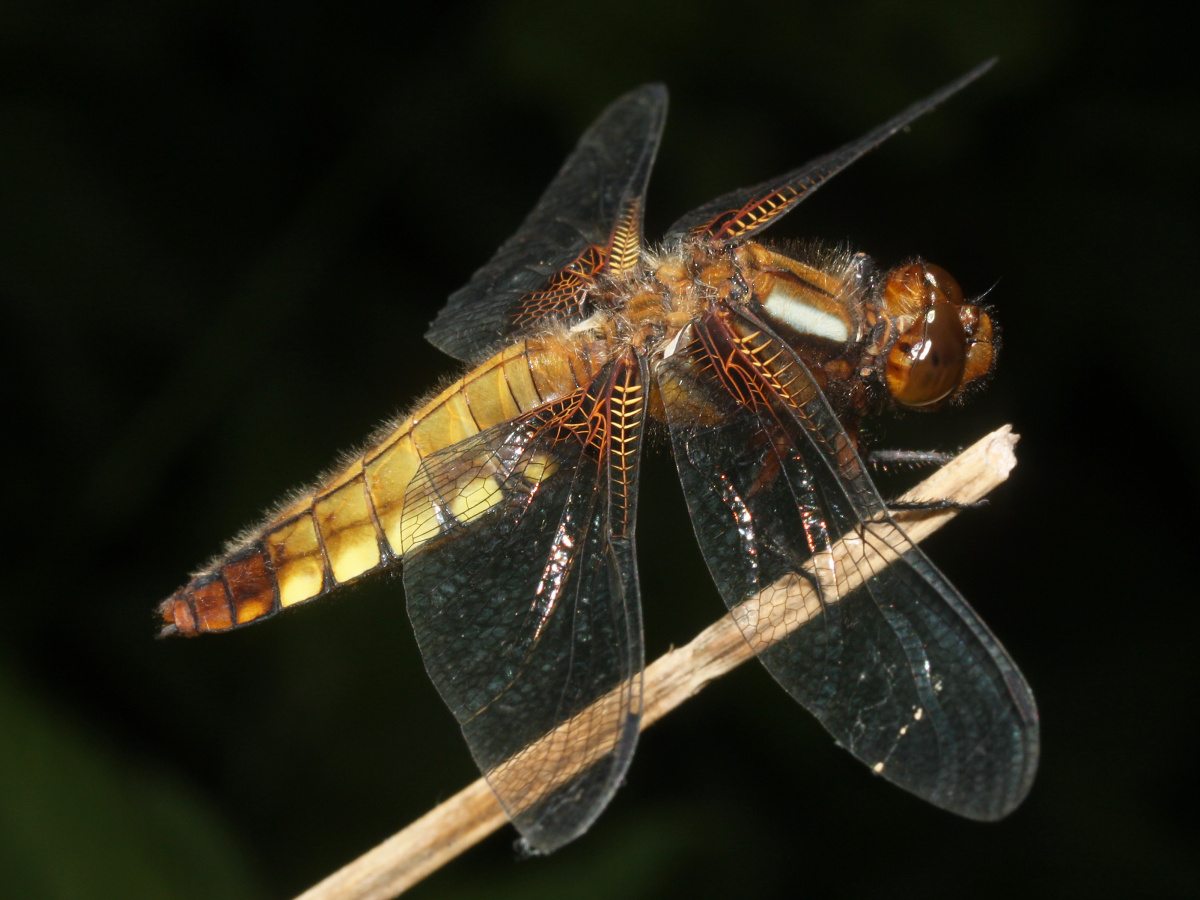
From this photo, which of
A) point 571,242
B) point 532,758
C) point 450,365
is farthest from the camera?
point 450,365

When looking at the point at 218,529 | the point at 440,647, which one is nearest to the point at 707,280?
the point at 440,647

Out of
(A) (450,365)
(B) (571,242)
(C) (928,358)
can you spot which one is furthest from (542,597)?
(A) (450,365)

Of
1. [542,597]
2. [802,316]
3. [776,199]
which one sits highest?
[776,199]

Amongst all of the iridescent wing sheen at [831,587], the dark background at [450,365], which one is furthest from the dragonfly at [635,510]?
the dark background at [450,365]

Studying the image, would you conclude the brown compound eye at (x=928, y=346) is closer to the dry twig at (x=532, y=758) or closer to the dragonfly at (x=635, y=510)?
the dragonfly at (x=635, y=510)

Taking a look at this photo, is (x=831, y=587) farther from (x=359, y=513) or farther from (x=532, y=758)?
(x=359, y=513)

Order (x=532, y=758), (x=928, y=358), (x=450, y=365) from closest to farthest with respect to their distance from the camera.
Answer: (x=532, y=758), (x=928, y=358), (x=450, y=365)

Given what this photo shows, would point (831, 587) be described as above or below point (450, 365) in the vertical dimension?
below
